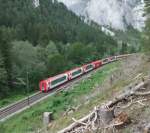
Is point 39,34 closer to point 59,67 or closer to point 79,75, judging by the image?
point 59,67

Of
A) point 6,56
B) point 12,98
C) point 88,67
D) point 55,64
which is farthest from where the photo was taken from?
point 88,67

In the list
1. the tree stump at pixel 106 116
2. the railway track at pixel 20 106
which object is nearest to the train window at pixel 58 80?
the railway track at pixel 20 106

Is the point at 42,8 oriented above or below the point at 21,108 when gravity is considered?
above

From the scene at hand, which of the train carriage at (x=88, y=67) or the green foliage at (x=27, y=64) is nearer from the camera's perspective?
the green foliage at (x=27, y=64)

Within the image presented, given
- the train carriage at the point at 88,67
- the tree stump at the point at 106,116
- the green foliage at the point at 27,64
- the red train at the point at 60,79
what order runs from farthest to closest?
the train carriage at the point at 88,67
the green foliage at the point at 27,64
the red train at the point at 60,79
the tree stump at the point at 106,116

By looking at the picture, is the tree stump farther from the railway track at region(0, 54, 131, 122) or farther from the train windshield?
the train windshield

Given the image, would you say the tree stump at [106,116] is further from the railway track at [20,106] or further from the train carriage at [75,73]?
the train carriage at [75,73]

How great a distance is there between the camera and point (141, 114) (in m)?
10.5

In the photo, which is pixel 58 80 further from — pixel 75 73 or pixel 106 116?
pixel 106 116

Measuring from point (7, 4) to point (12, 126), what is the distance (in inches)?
4284

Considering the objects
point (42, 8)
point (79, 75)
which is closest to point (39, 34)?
point (79, 75)

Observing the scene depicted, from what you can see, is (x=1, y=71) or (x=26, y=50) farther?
(x=26, y=50)

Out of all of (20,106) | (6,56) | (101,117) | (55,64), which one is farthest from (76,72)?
(101,117)

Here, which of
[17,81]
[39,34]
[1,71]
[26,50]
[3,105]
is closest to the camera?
[3,105]
